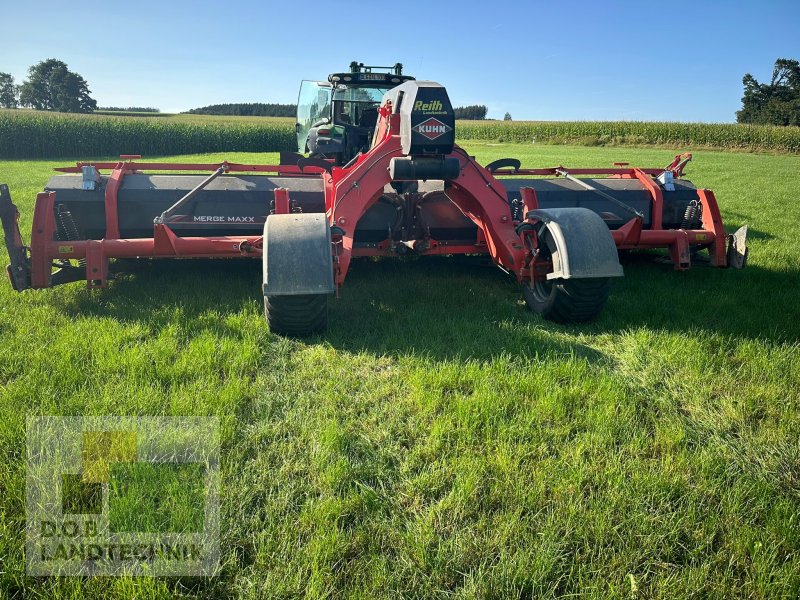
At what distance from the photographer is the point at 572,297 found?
4.06 metres

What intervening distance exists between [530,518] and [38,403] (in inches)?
99.8

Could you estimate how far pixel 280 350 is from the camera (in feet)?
12.2

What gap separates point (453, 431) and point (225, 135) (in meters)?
38.9

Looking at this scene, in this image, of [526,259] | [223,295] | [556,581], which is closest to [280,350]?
[223,295]

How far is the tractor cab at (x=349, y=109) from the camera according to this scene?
7172mm

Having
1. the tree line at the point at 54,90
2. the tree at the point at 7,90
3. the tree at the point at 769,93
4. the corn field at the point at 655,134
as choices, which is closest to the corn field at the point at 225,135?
the corn field at the point at 655,134

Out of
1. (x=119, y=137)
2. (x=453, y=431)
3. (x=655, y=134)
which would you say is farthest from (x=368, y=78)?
(x=655, y=134)

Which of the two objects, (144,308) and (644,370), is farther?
(144,308)

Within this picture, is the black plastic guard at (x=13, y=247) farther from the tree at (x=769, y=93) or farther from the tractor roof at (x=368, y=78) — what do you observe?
the tree at (x=769, y=93)

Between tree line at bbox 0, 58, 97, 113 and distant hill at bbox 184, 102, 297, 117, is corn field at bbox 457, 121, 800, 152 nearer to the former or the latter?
distant hill at bbox 184, 102, 297, 117

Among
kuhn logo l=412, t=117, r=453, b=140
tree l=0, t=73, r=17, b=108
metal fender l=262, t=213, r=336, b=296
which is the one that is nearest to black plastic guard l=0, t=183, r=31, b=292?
metal fender l=262, t=213, r=336, b=296

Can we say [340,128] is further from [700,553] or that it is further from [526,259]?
[700,553]

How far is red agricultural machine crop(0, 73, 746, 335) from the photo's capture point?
3881 mm

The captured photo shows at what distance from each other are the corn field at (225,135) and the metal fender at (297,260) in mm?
33374
